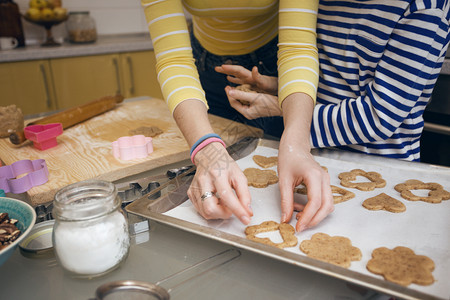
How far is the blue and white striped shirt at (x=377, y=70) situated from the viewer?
0.87 m

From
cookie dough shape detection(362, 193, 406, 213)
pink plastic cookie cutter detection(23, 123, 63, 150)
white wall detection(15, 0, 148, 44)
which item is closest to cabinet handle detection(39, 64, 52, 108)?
white wall detection(15, 0, 148, 44)

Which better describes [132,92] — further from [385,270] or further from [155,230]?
[385,270]

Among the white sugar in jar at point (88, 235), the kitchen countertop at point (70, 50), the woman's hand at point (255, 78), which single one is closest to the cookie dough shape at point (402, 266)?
the white sugar in jar at point (88, 235)

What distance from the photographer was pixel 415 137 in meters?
1.04

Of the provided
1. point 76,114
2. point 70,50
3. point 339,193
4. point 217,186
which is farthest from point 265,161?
point 70,50

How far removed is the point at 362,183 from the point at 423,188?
14cm

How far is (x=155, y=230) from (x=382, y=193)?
0.51 metres

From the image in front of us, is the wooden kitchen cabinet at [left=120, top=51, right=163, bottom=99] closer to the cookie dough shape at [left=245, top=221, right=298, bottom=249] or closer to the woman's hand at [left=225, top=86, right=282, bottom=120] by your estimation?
the woman's hand at [left=225, top=86, right=282, bottom=120]

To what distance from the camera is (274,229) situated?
0.72 m

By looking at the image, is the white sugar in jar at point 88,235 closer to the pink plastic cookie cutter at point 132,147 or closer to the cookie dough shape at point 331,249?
the cookie dough shape at point 331,249

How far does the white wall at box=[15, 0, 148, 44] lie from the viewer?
2.86 metres

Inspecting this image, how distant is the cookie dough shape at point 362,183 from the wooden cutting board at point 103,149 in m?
0.39

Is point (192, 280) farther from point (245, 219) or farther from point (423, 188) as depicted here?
point (423, 188)

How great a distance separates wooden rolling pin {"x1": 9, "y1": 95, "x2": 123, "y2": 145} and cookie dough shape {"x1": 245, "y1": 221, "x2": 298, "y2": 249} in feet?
2.72
